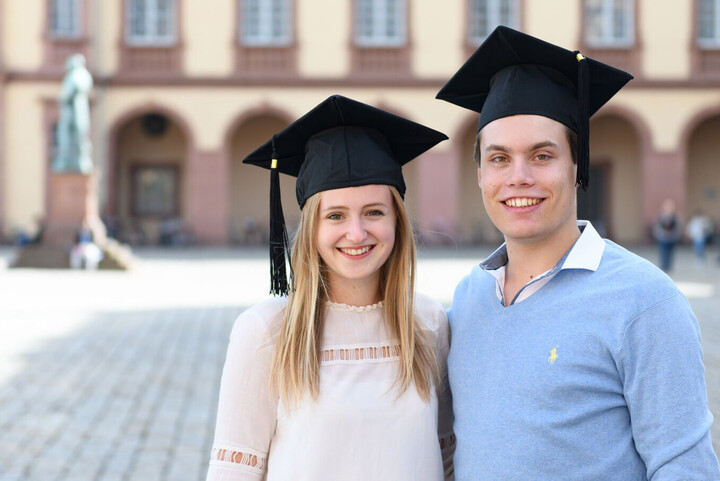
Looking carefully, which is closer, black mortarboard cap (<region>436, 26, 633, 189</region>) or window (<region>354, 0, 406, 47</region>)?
black mortarboard cap (<region>436, 26, 633, 189</region>)

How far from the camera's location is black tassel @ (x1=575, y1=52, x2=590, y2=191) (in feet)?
7.48

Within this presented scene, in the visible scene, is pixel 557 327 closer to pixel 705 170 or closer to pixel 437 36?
pixel 437 36

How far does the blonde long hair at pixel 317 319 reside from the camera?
2.33 meters

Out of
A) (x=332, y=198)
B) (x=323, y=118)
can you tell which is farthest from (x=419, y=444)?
(x=323, y=118)

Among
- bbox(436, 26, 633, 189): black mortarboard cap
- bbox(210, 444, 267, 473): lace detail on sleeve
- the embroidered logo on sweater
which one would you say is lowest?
bbox(210, 444, 267, 473): lace detail on sleeve

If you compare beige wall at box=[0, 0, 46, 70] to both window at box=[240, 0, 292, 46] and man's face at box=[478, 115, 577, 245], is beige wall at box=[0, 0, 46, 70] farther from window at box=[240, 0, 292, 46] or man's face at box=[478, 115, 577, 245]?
man's face at box=[478, 115, 577, 245]

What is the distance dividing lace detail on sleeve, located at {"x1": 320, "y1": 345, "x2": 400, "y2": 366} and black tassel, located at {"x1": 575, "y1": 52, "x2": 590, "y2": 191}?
0.73 meters

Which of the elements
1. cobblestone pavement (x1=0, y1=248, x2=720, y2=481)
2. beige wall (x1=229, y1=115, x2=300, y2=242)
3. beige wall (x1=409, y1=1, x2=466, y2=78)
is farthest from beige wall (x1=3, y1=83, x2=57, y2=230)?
beige wall (x1=409, y1=1, x2=466, y2=78)

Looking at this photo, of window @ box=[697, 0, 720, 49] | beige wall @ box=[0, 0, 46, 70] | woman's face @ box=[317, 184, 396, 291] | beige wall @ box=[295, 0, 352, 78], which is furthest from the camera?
window @ box=[697, 0, 720, 49]

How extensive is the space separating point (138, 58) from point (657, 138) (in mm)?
15934

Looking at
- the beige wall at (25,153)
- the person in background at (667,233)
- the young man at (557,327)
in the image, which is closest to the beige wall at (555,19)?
the person in background at (667,233)

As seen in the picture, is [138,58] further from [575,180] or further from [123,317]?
[575,180]

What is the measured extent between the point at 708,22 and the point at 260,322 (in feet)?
90.4

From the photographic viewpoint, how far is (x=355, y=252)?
244 centimetres
